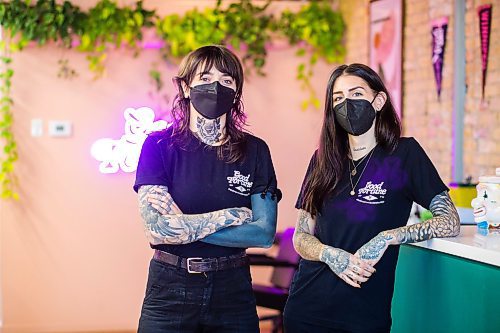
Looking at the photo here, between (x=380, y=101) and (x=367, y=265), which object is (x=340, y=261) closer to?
(x=367, y=265)

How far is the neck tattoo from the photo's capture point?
8.25ft

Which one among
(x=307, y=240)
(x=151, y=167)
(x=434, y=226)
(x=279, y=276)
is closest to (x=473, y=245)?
(x=434, y=226)

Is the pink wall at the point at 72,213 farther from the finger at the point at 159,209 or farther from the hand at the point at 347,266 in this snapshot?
the hand at the point at 347,266

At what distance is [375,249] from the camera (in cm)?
238

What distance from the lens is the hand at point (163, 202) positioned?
2.41m

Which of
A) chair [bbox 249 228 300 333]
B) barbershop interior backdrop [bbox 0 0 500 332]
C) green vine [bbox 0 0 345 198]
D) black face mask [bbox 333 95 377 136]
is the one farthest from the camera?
barbershop interior backdrop [bbox 0 0 500 332]

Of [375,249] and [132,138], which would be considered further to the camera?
[132,138]

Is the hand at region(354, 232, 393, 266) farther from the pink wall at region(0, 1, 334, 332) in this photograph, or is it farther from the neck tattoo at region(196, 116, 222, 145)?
the pink wall at region(0, 1, 334, 332)

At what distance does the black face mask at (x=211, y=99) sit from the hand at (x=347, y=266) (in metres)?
0.57

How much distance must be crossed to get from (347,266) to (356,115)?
49cm

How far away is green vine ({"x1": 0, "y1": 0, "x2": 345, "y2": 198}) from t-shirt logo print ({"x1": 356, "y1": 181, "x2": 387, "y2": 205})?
365cm

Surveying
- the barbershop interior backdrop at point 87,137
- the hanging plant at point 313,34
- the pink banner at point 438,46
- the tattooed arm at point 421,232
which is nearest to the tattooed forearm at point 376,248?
the tattooed arm at point 421,232

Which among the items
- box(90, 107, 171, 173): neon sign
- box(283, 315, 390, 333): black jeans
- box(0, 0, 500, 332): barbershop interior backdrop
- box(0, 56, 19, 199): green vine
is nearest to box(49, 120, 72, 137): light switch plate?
box(0, 0, 500, 332): barbershop interior backdrop

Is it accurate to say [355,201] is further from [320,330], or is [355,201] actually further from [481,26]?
[481,26]
